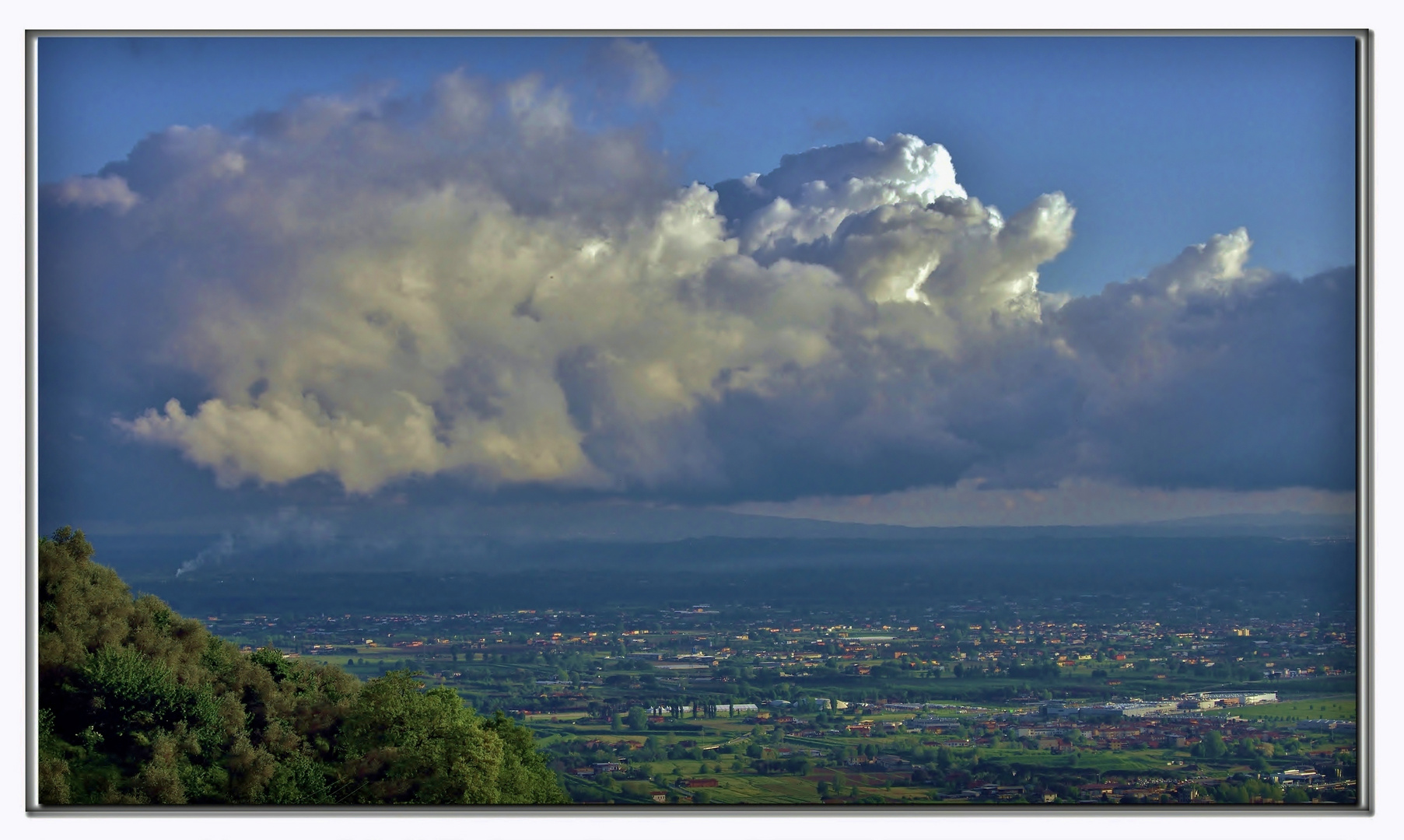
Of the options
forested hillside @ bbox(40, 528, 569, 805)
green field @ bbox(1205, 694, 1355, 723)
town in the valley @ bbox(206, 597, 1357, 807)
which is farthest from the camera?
town in the valley @ bbox(206, 597, 1357, 807)

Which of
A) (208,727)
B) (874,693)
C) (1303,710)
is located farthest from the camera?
(874,693)

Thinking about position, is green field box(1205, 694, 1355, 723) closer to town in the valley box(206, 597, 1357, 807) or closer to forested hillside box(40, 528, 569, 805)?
town in the valley box(206, 597, 1357, 807)

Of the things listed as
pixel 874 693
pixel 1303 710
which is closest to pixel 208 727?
pixel 874 693

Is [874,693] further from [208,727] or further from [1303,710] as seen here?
[208,727]

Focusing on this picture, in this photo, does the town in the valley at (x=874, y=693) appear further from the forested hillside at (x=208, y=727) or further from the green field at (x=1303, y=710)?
the forested hillside at (x=208, y=727)

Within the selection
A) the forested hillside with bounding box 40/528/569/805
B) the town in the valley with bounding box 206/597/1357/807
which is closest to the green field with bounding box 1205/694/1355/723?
the town in the valley with bounding box 206/597/1357/807

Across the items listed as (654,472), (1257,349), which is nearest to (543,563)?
(654,472)

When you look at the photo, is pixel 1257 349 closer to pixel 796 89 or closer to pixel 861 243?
pixel 861 243
